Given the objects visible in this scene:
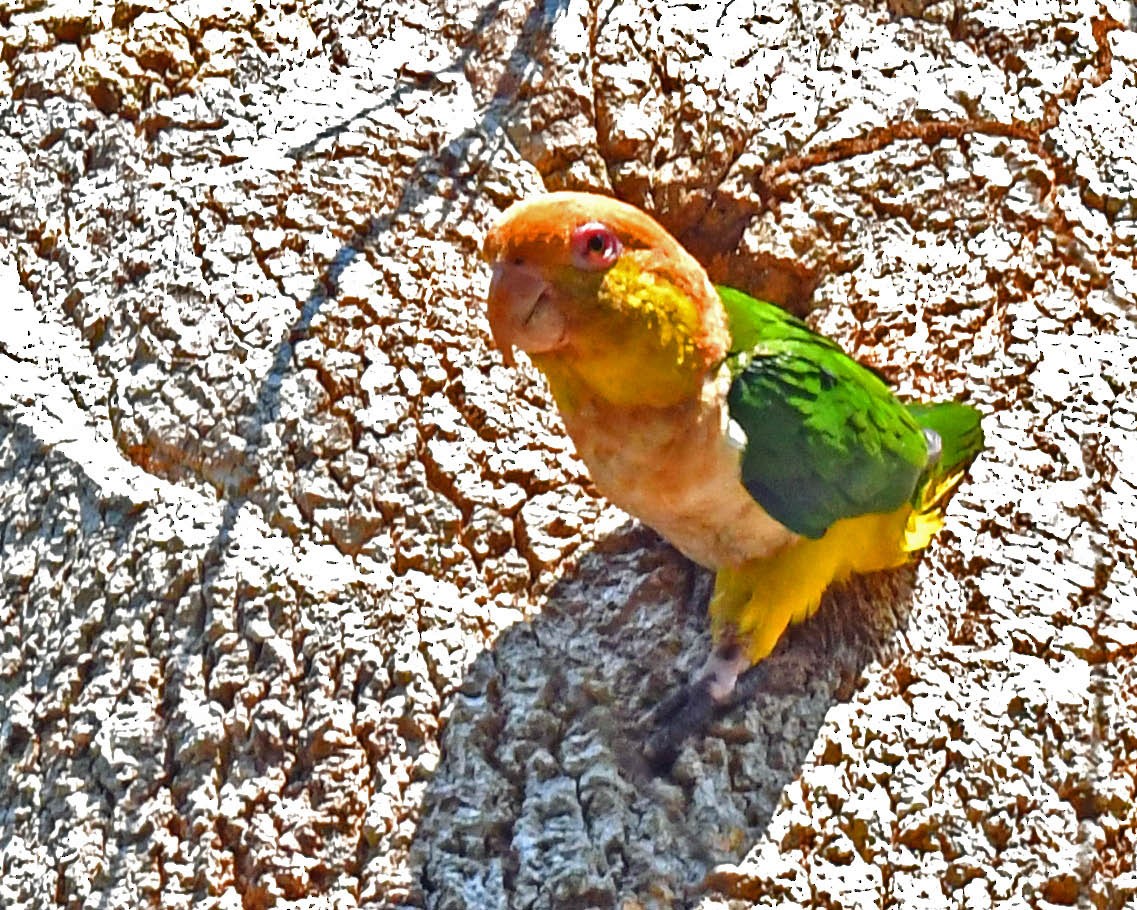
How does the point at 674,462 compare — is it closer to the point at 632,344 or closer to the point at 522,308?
the point at 632,344

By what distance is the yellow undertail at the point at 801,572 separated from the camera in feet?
8.66

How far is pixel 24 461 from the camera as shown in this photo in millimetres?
2904

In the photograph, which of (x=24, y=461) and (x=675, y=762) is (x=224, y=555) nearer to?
(x=24, y=461)

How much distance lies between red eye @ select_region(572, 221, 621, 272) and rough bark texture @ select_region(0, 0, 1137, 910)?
0.63 m

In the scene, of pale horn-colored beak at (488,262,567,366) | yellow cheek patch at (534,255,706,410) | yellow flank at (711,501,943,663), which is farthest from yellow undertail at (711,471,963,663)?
pale horn-colored beak at (488,262,567,366)

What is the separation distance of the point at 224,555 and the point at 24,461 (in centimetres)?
46

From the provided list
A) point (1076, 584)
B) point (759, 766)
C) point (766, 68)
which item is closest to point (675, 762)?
point (759, 766)

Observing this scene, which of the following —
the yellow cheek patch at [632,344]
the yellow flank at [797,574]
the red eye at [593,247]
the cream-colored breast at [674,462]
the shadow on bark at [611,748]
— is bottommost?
the shadow on bark at [611,748]

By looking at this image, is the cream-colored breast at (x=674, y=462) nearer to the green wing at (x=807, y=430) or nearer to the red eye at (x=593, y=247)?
the green wing at (x=807, y=430)

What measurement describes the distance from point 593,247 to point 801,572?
72cm

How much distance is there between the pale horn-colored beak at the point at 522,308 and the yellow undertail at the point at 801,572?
0.61 m

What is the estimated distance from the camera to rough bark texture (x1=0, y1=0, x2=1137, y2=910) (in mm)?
2570

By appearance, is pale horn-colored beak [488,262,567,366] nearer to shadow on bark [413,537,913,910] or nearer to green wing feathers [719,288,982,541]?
green wing feathers [719,288,982,541]

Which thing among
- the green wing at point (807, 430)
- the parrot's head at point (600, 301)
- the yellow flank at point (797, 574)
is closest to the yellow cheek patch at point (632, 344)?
the parrot's head at point (600, 301)
